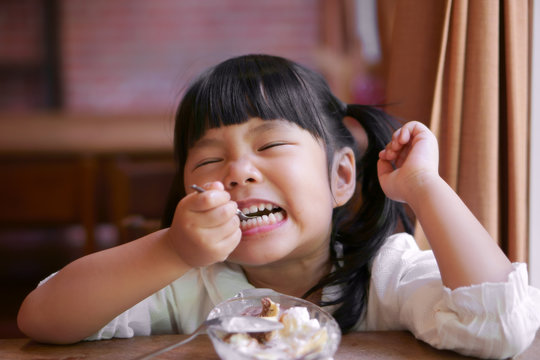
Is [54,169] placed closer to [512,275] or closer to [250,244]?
[250,244]

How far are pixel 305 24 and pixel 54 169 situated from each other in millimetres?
3033

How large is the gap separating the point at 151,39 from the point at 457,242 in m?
4.55

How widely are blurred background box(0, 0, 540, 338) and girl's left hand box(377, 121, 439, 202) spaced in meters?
0.16

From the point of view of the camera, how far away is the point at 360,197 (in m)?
1.30

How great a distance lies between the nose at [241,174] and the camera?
885mm

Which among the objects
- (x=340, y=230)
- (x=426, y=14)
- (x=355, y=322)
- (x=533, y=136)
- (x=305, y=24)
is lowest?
(x=355, y=322)

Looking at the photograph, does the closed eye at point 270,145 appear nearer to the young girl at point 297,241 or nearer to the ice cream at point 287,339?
the young girl at point 297,241

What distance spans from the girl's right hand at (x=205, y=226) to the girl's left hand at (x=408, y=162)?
328mm

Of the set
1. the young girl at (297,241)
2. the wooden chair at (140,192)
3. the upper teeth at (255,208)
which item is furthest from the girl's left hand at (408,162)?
the wooden chair at (140,192)

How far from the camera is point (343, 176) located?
1119 millimetres

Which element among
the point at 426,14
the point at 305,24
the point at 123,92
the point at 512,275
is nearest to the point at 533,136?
the point at 426,14

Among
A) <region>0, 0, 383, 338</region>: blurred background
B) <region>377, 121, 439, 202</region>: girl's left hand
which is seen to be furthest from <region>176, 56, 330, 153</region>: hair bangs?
<region>0, 0, 383, 338</region>: blurred background

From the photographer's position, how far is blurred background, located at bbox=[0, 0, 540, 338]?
1.04 metres

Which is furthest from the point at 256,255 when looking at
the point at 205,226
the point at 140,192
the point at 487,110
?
the point at 140,192
